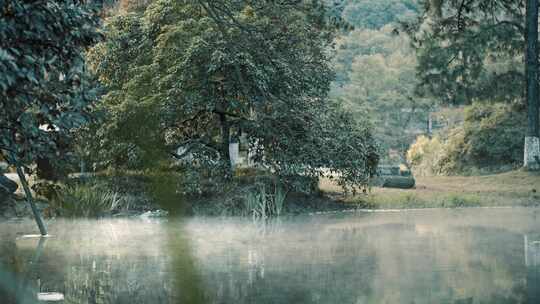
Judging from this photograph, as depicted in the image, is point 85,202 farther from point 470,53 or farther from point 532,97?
point 532,97

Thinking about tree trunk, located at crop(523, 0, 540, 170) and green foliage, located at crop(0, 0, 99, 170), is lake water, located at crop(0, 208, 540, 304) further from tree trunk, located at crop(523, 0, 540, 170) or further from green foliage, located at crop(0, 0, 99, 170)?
tree trunk, located at crop(523, 0, 540, 170)

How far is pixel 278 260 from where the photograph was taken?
47.6ft

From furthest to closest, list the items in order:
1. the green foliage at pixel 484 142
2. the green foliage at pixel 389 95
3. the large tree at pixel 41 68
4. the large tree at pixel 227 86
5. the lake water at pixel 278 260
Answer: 1. the green foliage at pixel 389 95
2. the green foliage at pixel 484 142
3. the large tree at pixel 227 86
4. the lake water at pixel 278 260
5. the large tree at pixel 41 68

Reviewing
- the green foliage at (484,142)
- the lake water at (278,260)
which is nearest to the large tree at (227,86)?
the lake water at (278,260)

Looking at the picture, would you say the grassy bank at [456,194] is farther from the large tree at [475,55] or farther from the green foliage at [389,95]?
the green foliage at [389,95]

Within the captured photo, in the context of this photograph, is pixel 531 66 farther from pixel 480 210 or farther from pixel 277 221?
pixel 277 221

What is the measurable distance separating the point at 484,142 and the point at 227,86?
1647 centimetres

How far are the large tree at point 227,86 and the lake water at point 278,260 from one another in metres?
1.77

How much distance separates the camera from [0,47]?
7.84 m

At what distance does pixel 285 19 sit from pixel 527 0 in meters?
12.8

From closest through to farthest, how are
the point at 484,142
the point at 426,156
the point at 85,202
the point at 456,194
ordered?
the point at 85,202, the point at 456,194, the point at 484,142, the point at 426,156

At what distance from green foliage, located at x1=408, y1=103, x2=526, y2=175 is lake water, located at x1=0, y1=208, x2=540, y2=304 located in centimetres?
1365

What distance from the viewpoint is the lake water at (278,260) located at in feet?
36.8

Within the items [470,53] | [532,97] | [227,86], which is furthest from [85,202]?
[532,97]
